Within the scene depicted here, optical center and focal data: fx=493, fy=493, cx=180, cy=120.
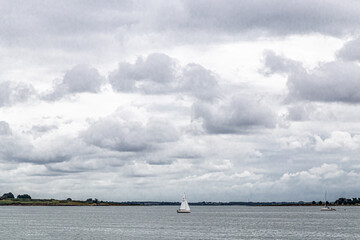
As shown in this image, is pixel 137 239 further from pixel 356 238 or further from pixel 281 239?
pixel 356 238

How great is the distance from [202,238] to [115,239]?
80.2 feet

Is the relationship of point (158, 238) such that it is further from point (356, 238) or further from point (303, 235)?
point (356, 238)

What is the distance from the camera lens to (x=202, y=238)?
5497 inches

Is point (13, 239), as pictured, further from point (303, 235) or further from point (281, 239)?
point (303, 235)

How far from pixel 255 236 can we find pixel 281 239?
34.6ft

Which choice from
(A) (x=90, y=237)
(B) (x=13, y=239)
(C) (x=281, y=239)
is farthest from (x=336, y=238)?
(B) (x=13, y=239)

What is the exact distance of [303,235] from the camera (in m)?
151

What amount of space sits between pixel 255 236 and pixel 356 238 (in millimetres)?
28510

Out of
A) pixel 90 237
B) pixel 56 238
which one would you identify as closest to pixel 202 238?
pixel 90 237

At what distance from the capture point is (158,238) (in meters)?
140

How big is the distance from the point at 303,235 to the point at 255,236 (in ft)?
53.5

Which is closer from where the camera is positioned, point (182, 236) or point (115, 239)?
point (115, 239)

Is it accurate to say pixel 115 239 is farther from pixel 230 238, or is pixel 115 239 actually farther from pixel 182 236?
pixel 230 238

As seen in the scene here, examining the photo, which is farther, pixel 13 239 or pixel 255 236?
pixel 255 236
